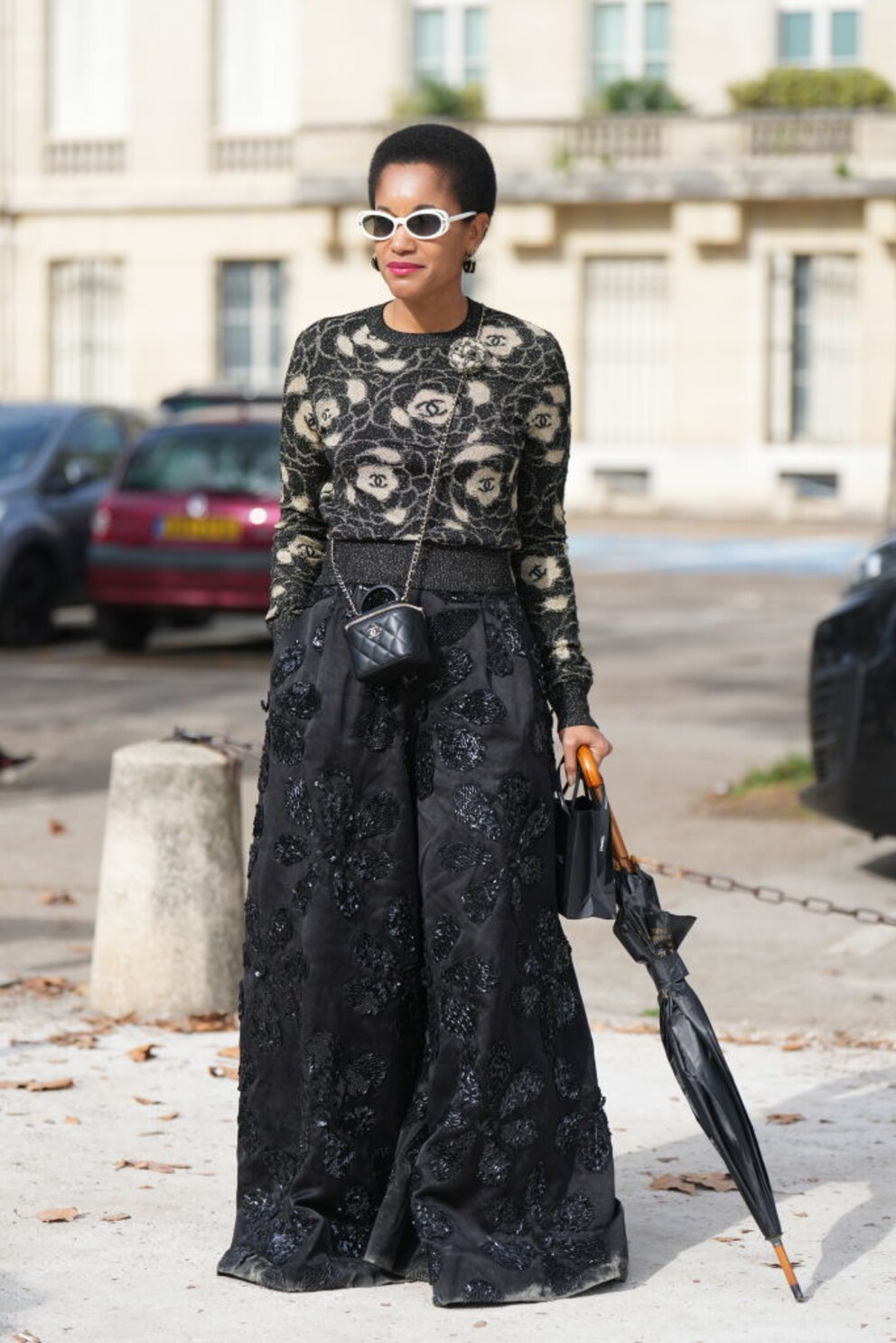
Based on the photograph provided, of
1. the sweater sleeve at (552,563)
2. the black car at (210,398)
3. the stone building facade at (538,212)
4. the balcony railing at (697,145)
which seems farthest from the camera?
the stone building facade at (538,212)

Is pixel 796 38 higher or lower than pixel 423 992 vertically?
higher

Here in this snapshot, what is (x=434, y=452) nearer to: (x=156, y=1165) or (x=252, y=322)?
(x=156, y=1165)

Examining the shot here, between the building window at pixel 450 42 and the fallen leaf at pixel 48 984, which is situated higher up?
the building window at pixel 450 42

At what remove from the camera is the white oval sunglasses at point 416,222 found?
424cm

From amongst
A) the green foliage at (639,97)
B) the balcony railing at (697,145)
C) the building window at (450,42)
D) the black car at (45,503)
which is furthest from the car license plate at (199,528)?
the building window at (450,42)

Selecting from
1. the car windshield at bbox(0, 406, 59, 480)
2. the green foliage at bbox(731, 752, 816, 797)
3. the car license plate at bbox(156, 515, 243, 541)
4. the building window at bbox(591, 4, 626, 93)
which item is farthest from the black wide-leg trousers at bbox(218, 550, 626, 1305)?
the building window at bbox(591, 4, 626, 93)

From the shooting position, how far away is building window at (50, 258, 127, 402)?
38719 mm

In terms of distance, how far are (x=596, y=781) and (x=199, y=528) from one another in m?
11.7

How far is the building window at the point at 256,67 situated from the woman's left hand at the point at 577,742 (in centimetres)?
3426

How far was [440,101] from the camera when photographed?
118 ft

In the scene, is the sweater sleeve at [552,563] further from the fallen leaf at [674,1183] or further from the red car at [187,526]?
the red car at [187,526]

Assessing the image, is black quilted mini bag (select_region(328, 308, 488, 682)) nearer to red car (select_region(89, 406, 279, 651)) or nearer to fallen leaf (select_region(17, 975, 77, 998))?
fallen leaf (select_region(17, 975, 77, 998))

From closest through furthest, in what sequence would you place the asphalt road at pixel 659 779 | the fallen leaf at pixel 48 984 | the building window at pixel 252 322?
the fallen leaf at pixel 48 984
the asphalt road at pixel 659 779
the building window at pixel 252 322

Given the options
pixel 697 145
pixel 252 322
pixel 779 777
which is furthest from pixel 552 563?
pixel 252 322
